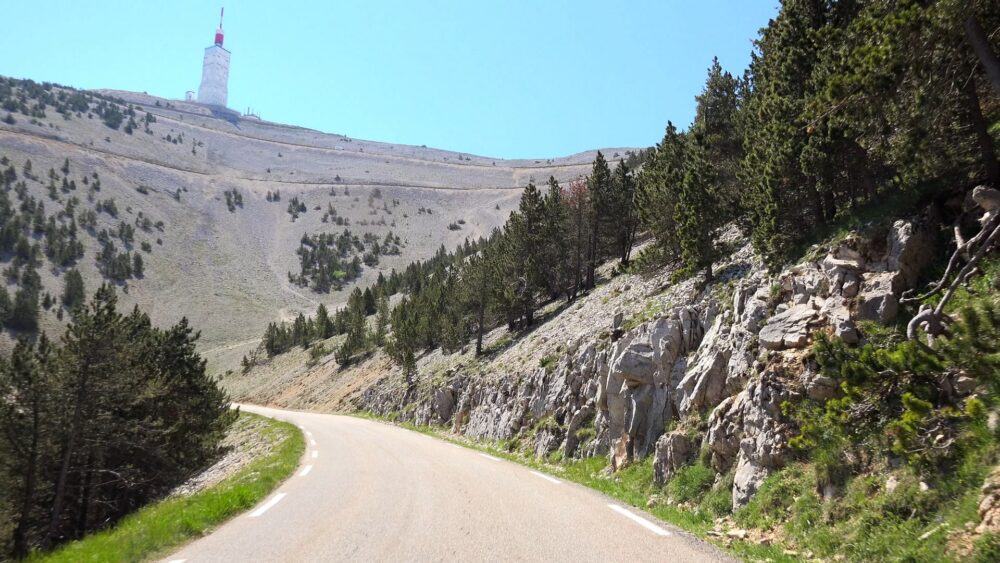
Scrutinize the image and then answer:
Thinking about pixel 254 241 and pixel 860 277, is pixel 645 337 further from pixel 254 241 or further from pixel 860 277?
pixel 254 241

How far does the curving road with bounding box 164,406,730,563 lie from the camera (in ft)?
20.7

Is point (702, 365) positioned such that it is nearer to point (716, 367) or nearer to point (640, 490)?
point (716, 367)

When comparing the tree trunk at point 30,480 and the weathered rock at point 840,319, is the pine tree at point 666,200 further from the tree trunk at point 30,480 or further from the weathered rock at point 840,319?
the tree trunk at point 30,480

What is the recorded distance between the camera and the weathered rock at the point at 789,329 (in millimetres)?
10156

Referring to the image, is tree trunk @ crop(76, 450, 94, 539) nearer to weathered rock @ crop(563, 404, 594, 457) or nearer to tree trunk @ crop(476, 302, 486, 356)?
weathered rock @ crop(563, 404, 594, 457)

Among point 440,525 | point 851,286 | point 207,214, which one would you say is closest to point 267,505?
point 440,525

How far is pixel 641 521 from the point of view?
325 inches

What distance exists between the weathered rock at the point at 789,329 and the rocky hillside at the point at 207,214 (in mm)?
84186

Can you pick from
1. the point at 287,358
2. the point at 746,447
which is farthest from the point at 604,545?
the point at 287,358

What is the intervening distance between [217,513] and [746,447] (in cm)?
914

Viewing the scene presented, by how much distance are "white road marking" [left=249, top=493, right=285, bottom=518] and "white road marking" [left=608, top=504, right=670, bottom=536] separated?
5979 mm

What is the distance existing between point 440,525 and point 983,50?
1135 centimetres

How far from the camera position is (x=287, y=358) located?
76.5 meters

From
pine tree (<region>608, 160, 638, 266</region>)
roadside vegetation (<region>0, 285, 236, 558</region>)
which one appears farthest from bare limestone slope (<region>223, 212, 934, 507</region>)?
roadside vegetation (<region>0, 285, 236, 558</region>)
